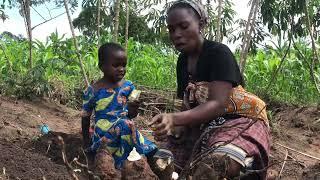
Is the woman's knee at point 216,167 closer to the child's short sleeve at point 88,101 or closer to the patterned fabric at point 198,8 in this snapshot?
→ the patterned fabric at point 198,8

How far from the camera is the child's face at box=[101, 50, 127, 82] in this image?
3.03 meters

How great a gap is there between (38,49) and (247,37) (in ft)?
10.2

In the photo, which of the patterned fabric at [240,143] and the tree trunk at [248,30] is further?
the tree trunk at [248,30]

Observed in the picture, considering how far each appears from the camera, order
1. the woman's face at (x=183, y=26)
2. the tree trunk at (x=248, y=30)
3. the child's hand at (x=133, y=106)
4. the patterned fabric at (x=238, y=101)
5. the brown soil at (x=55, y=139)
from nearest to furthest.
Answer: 1. the woman's face at (x=183, y=26)
2. the patterned fabric at (x=238, y=101)
3. the child's hand at (x=133, y=106)
4. the brown soil at (x=55, y=139)
5. the tree trunk at (x=248, y=30)

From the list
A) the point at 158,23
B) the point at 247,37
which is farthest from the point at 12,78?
the point at 247,37

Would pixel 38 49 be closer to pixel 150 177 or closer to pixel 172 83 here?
pixel 172 83

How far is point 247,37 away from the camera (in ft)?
17.3

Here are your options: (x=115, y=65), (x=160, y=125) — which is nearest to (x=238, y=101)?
(x=160, y=125)

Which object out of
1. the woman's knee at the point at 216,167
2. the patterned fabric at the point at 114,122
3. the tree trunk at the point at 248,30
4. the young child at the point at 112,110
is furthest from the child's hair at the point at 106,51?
the tree trunk at the point at 248,30

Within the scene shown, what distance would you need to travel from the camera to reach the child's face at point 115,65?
3033mm

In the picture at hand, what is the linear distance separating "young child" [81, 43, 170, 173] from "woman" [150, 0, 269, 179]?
1.76 ft

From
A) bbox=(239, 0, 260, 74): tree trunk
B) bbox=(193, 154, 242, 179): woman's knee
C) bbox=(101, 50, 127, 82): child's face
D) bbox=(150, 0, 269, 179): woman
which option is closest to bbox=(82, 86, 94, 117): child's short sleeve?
bbox=(101, 50, 127, 82): child's face

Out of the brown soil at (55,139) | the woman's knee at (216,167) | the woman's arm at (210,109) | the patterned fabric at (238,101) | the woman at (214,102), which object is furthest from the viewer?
the brown soil at (55,139)

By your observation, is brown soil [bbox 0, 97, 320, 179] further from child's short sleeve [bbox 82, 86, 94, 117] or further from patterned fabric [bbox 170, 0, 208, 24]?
patterned fabric [bbox 170, 0, 208, 24]
